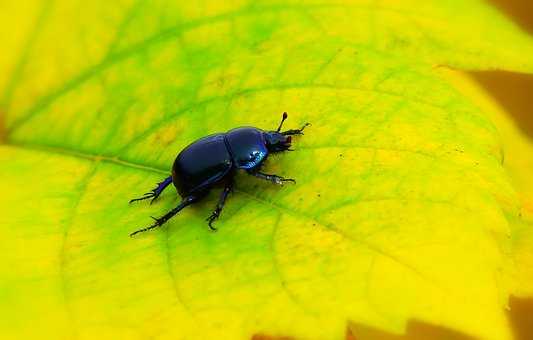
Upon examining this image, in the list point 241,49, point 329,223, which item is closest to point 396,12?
point 241,49

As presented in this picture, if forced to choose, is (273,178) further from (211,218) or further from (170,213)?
(170,213)

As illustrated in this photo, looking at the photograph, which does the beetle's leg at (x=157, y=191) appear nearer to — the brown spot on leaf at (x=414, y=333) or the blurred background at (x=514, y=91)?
the brown spot on leaf at (x=414, y=333)

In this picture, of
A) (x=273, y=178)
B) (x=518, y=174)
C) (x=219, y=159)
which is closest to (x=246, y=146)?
(x=219, y=159)

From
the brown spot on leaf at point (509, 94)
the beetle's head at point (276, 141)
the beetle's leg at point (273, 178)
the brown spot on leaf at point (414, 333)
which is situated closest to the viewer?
the brown spot on leaf at point (414, 333)

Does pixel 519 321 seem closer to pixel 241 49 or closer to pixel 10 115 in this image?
pixel 241 49

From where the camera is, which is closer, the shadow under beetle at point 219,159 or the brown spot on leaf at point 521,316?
the brown spot on leaf at point 521,316

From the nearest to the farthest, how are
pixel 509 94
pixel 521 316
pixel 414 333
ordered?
1. pixel 414 333
2. pixel 521 316
3. pixel 509 94

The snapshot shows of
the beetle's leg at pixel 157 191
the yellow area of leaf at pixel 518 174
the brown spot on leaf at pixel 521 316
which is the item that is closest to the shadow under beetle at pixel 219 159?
the beetle's leg at pixel 157 191
